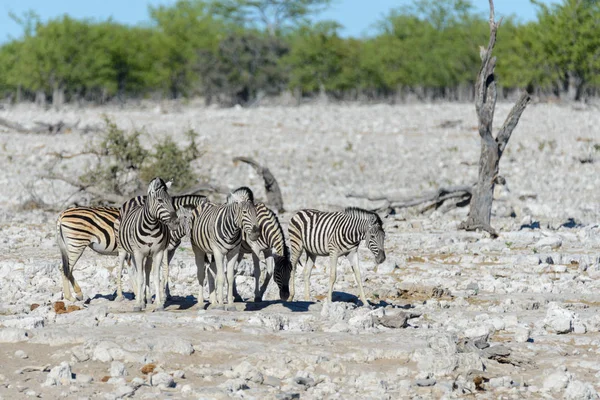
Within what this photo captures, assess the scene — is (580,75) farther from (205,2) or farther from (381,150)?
(205,2)

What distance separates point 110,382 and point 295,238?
409 centimetres

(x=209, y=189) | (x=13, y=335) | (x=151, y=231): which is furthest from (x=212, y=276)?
(x=209, y=189)

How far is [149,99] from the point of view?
77.9m

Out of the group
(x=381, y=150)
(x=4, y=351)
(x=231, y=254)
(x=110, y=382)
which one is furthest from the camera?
(x=381, y=150)

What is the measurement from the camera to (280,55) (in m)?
63.7

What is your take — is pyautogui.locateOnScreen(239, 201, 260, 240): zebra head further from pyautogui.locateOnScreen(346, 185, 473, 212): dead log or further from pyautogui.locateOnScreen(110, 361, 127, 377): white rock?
pyautogui.locateOnScreen(346, 185, 473, 212): dead log

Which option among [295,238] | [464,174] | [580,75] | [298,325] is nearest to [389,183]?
[464,174]

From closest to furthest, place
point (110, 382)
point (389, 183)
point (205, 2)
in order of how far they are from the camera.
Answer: point (110, 382) < point (389, 183) < point (205, 2)

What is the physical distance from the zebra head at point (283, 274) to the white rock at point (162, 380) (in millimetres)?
3714

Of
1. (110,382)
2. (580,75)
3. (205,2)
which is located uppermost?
(205,2)

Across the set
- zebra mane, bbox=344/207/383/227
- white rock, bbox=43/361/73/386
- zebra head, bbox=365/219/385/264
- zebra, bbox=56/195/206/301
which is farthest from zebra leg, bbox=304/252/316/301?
white rock, bbox=43/361/73/386

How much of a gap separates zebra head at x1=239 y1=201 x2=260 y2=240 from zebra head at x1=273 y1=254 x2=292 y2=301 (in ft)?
4.91

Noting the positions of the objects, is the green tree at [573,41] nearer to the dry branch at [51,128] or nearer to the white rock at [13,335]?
the dry branch at [51,128]

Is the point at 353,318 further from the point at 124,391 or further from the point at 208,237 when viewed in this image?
the point at 124,391
